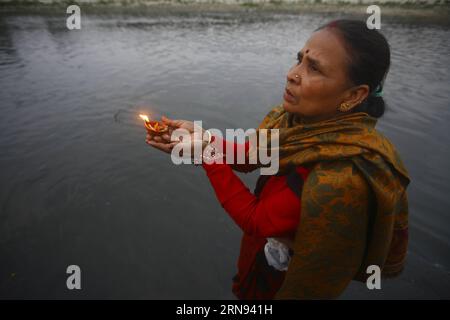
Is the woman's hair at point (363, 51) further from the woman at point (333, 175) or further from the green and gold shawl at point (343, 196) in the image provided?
the green and gold shawl at point (343, 196)

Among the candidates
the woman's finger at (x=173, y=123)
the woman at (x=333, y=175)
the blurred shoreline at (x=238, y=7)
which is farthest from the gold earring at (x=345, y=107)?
the blurred shoreline at (x=238, y=7)

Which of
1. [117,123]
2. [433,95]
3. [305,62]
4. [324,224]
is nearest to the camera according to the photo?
[324,224]

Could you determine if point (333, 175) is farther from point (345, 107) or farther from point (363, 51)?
point (363, 51)

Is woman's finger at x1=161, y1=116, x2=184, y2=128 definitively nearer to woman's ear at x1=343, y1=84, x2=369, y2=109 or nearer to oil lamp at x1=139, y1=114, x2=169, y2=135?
oil lamp at x1=139, y1=114, x2=169, y2=135

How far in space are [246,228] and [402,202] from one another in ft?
3.41

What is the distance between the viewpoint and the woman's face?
1.46 m

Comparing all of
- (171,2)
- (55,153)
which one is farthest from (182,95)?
(171,2)

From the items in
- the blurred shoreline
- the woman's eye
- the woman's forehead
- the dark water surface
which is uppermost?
the blurred shoreline

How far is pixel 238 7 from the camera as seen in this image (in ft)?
125

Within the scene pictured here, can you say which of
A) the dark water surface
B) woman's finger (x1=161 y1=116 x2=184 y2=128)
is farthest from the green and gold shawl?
the dark water surface

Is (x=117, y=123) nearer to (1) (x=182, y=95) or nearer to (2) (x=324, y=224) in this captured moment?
(1) (x=182, y=95)

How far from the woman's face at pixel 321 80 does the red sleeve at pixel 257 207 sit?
0.54 metres

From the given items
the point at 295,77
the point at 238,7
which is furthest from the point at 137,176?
the point at 238,7

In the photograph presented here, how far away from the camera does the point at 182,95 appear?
8867 millimetres
